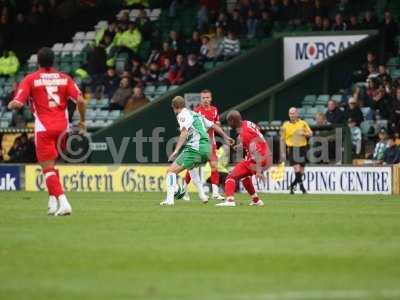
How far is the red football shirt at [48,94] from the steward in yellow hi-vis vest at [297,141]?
11188mm

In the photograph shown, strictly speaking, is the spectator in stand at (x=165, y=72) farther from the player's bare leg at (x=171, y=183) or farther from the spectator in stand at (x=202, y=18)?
the player's bare leg at (x=171, y=183)

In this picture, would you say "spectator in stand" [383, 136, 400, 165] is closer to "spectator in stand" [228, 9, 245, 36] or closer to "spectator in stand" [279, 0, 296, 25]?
"spectator in stand" [279, 0, 296, 25]

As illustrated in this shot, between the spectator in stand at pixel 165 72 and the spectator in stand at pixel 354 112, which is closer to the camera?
the spectator in stand at pixel 354 112

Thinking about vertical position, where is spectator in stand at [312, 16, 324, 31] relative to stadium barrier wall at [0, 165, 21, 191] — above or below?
above

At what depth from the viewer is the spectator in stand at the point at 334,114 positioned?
97.5 feet

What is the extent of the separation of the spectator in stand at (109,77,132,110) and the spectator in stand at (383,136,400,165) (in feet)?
29.5

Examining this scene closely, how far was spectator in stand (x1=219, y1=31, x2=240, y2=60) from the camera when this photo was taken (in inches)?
1355

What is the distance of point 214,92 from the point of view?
34031 mm

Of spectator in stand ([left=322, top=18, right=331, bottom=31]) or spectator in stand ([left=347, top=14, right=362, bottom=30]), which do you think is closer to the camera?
spectator in stand ([left=347, top=14, right=362, bottom=30])

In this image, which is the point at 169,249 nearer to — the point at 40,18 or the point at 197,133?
the point at 197,133

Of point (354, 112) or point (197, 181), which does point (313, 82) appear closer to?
point (354, 112)

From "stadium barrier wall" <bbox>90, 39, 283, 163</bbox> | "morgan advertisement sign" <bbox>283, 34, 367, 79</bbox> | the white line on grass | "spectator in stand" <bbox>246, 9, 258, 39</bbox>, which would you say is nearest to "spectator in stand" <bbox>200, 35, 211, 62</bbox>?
"stadium barrier wall" <bbox>90, 39, 283, 163</bbox>

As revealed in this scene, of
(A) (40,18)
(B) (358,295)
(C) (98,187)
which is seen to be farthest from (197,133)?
(A) (40,18)

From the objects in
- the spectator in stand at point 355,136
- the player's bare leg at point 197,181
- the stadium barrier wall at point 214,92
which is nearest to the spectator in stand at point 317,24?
the stadium barrier wall at point 214,92
